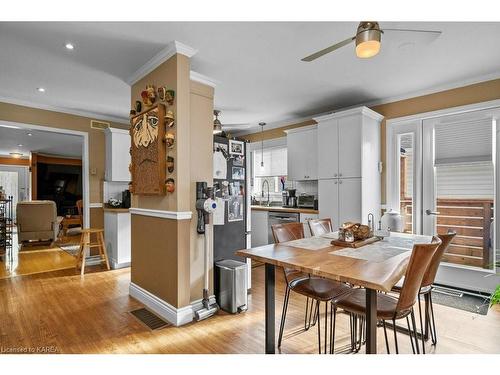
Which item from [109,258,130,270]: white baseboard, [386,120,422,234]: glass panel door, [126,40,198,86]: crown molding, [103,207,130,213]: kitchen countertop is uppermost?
[126,40,198,86]: crown molding

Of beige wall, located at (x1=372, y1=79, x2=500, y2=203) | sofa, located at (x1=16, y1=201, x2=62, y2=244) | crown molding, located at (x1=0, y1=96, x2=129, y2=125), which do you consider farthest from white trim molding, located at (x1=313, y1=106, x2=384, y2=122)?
sofa, located at (x1=16, y1=201, x2=62, y2=244)

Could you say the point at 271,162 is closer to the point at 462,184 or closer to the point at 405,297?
the point at 462,184

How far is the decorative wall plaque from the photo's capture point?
105 inches

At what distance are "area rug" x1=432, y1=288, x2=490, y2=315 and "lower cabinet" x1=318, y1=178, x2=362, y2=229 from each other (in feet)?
3.94

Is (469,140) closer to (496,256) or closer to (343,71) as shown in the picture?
(496,256)

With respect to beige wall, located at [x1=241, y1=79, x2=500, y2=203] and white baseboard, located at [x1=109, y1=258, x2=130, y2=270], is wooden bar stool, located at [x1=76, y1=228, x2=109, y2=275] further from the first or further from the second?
beige wall, located at [x1=241, y1=79, x2=500, y2=203]

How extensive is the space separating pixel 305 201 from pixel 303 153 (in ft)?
2.76

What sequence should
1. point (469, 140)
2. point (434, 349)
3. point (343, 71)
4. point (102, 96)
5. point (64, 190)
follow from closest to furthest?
1. point (434, 349)
2. point (343, 71)
3. point (469, 140)
4. point (102, 96)
5. point (64, 190)

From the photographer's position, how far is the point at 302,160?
4852 mm

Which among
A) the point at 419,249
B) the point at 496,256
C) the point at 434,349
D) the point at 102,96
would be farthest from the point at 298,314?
the point at 102,96

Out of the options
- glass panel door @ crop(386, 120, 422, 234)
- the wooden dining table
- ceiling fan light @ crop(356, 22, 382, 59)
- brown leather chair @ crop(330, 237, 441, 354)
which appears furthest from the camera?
glass panel door @ crop(386, 120, 422, 234)
